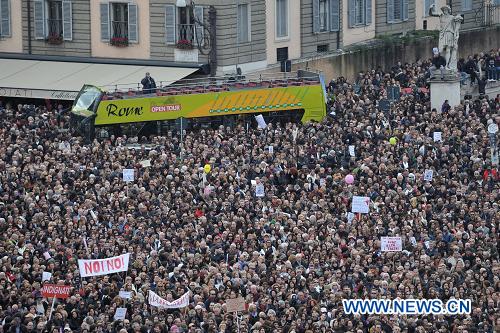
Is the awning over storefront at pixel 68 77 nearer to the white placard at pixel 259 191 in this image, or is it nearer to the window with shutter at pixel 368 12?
the window with shutter at pixel 368 12

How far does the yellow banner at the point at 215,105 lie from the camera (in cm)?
6088

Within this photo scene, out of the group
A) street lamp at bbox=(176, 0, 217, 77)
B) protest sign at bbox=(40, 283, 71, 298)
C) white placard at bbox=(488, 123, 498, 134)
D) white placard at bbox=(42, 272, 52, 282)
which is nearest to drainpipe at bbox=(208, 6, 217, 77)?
street lamp at bbox=(176, 0, 217, 77)

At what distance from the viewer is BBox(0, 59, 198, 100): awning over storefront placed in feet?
218

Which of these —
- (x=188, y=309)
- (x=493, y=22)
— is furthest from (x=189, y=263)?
(x=493, y=22)

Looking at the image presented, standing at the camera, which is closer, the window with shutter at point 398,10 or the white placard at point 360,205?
the white placard at point 360,205

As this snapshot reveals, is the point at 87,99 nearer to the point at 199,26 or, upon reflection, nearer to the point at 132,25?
the point at 199,26

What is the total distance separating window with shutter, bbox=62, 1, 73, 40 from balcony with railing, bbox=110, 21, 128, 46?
1688 millimetres

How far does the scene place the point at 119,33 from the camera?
2736 inches

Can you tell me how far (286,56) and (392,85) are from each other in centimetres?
592

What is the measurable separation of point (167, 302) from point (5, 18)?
29626 mm

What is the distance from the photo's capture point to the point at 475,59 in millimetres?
72562

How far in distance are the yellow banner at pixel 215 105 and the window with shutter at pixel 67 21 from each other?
998cm

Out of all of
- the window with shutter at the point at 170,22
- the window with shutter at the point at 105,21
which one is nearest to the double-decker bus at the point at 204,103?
the window with shutter at the point at 170,22

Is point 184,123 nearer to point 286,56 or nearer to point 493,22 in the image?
point 286,56
